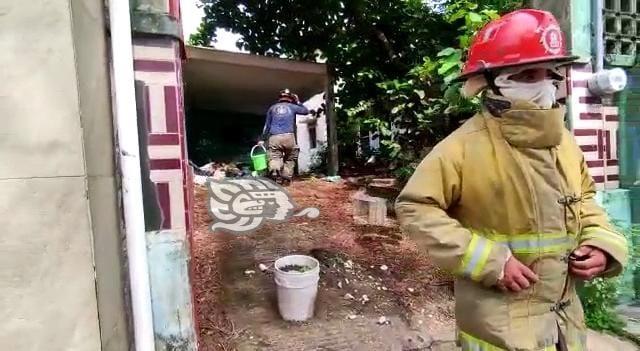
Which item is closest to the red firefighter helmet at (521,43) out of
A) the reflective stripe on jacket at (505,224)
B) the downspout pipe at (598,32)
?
the reflective stripe on jacket at (505,224)

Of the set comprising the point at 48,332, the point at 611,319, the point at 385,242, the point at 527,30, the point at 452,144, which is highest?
the point at 527,30

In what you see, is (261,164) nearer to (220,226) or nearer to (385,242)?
(220,226)

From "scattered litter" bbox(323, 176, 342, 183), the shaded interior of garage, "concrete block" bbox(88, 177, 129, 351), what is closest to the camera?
"concrete block" bbox(88, 177, 129, 351)

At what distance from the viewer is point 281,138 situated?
8.17m

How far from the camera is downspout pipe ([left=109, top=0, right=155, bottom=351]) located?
210 centimetres

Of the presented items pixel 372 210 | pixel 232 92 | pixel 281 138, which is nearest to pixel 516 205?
pixel 372 210

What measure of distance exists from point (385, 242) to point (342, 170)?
5212 mm

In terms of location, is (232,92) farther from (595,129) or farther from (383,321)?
(595,129)

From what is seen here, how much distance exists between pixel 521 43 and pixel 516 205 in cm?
56

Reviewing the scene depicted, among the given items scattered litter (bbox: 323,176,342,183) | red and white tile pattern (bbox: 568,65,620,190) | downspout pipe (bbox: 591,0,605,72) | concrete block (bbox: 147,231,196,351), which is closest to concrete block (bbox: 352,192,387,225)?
scattered litter (bbox: 323,176,342,183)

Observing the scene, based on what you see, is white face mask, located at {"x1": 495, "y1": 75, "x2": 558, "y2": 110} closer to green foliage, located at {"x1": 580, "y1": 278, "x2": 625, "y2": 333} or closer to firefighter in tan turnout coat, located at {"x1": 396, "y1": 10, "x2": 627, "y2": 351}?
firefighter in tan turnout coat, located at {"x1": 396, "y1": 10, "x2": 627, "y2": 351}

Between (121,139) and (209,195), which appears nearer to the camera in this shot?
(121,139)

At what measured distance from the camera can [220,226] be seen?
5.49 m

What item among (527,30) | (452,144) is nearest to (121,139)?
(452,144)
